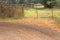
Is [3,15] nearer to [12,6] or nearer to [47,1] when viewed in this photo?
[12,6]

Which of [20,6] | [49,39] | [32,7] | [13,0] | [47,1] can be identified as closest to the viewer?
[49,39]

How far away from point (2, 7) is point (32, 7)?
4589mm

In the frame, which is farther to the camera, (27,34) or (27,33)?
(27,33)

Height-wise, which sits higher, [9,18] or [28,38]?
[28,38]

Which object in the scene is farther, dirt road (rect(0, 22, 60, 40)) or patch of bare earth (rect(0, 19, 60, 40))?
patch of bare earth (rect(0, 19, 60, 40))

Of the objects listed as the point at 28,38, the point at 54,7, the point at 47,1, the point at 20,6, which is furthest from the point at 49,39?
the point at 47,1

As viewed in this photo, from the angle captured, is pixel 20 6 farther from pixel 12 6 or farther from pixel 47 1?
pixel 47 1

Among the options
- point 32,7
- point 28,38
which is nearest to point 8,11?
point 32,7

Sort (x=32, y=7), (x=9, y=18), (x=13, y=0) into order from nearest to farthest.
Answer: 1. (x=9, y=18)
2. (x=32, y=7)
3. (x=13, y=0)

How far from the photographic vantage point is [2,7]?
18.7 meters

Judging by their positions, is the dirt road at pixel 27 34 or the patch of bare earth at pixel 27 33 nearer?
the dirt road at pixel 27 34

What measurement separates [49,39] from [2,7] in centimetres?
1045

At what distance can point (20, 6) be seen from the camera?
19656 mm

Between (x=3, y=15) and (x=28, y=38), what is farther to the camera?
(x=3, y=15)
